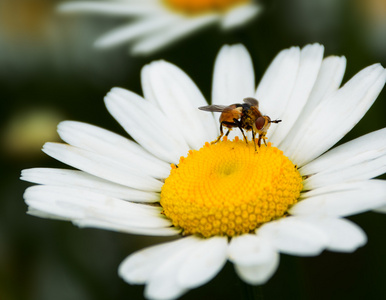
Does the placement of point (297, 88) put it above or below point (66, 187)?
above

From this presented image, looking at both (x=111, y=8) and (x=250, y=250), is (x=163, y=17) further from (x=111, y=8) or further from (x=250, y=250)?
(x=250, y=250)

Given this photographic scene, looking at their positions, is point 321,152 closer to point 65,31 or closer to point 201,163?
point 201,163

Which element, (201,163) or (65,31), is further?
(65,31)

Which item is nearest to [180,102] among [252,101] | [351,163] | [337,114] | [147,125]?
[147,125]

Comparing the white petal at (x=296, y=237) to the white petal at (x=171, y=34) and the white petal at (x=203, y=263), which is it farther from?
the white petal at (x=171, y=34)

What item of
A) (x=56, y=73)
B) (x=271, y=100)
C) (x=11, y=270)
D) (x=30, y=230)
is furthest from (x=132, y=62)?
(x=271, y=100)

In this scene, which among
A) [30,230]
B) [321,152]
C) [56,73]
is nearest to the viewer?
[321,152]

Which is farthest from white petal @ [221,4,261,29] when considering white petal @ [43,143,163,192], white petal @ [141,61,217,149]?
white petal @ [43,143,163,192]
